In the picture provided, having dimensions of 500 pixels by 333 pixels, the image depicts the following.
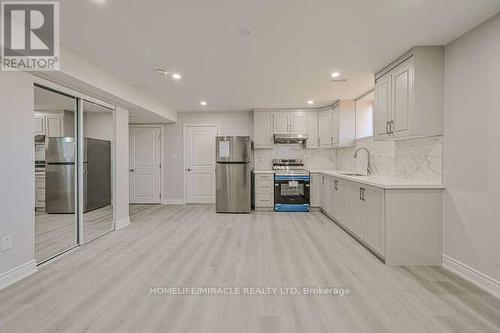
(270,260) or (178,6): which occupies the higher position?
(178,6)

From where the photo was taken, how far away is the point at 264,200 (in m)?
5.68

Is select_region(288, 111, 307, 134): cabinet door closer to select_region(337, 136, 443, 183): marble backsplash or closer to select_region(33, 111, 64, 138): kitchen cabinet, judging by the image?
select_region(337, 136, 443, 183): marble backsplash

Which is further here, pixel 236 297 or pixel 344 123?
pixel 344 123

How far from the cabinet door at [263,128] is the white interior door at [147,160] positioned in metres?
2.62

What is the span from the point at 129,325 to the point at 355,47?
3.30m

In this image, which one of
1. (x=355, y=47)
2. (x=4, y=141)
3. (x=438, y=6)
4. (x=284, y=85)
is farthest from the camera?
(x=284, y=85)

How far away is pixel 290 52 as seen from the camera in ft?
9.36

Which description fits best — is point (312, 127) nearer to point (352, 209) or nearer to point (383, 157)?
point (383, 157)

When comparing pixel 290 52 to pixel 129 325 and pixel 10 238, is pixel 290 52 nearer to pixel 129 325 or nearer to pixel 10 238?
pixel 129 325

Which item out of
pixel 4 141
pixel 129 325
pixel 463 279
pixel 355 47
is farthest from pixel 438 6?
pixel 4 141

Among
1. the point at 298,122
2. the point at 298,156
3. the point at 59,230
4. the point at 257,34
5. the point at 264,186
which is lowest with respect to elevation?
the point at 59,230

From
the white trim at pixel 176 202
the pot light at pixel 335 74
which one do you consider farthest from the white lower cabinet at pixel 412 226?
the white trim at pixel 176 202

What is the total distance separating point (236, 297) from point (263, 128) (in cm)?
435

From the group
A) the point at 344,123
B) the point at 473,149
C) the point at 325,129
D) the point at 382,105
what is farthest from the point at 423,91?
the point at 325,129
